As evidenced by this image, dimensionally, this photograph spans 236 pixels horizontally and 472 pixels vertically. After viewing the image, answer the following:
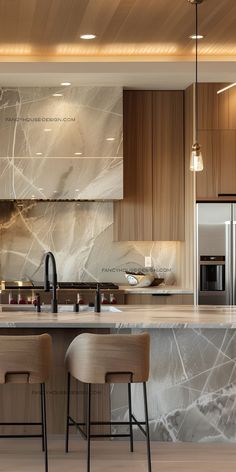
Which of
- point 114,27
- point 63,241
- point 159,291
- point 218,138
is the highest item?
point 114,27

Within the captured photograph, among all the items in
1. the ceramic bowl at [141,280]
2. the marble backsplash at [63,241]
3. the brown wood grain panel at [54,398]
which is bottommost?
the brown wood grain panel at [54,398]

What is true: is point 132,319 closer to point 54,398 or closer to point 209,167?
point 54,398

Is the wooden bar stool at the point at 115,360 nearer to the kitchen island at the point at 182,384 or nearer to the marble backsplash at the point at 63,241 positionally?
the kitchen island at the point at 182,384

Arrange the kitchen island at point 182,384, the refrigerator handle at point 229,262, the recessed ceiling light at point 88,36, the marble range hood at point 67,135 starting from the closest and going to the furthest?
the kitchen island at point 182,384 → the recessed ceiling light at point 88,36 → the refrigerator handle at point 229,262 → the marble range hood at point 67,135

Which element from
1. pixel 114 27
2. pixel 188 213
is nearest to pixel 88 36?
pixel 114 27

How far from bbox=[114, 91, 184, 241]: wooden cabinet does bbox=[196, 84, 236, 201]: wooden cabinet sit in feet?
1.62

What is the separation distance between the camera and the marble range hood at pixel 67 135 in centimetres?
758

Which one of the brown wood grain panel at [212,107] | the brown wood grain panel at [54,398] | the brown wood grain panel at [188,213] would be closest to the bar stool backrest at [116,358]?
the brown wood grain panel at [54,398]

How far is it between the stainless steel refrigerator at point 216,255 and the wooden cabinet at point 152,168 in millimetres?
560

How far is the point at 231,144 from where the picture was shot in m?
7.46

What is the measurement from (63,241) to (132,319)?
11.0 ft

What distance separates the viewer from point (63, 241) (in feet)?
26.3

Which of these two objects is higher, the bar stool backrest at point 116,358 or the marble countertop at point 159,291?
the marble countertop at point 159,291

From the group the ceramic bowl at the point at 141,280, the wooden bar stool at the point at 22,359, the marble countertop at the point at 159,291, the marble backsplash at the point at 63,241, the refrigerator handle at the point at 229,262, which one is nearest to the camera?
the wooden bar stool at the point at 22,359
